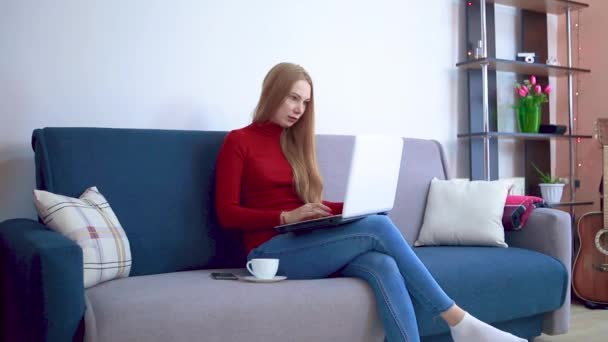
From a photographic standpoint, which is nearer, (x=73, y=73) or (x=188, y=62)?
(x=73, y=73)

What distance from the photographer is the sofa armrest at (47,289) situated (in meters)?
1.51

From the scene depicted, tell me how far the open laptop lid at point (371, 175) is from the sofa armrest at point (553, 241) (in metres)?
0.82

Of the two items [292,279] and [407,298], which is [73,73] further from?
[407,298]

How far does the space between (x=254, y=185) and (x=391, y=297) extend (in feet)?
2.28

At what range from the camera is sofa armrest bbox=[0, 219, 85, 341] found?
151 centimetres

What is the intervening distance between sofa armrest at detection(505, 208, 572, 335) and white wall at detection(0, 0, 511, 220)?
37.8 inches

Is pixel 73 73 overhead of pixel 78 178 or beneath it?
overhead

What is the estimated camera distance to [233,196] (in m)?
2.27

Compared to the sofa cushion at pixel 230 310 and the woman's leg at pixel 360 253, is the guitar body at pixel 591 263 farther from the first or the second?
the sofa cushion at pixel 230 310

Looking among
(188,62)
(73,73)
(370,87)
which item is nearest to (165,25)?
(188,62)

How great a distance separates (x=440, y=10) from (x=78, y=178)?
2231mm

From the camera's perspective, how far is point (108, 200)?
7.39 ft

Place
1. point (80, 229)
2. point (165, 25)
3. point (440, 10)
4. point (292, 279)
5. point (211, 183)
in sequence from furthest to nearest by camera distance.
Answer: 1. point (440, 10)
2. point (165, 25)
3. point (211, 183)
4. point (292, 279)
5. point (80, 229)

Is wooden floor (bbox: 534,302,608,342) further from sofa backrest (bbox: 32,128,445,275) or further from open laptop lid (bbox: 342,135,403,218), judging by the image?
sofa backrest (bbox: 32,128,445,275)
